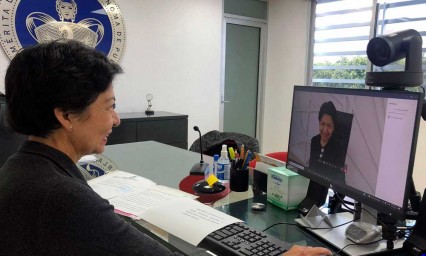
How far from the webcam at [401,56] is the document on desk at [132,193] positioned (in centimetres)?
84

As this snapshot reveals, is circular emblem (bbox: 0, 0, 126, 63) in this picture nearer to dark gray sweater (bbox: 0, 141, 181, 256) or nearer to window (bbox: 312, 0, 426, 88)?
window (bbox: 312, 0, 426, 88)

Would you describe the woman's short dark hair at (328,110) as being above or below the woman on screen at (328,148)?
above

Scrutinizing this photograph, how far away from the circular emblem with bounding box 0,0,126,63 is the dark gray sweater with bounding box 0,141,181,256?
2746 millimetres

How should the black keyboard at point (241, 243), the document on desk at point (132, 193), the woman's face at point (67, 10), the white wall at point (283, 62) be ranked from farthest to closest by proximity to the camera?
the white wall at point (283, 62) < the woman's face at point (67, 10) < the document on desk at point (132, 193) < the black keyboard at point (241, 243)

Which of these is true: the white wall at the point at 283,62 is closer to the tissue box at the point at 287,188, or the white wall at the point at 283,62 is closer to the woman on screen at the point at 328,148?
the tissue box at the point at 287,188

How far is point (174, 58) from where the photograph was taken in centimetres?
446

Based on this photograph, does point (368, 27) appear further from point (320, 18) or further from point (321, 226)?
point (321, 226)

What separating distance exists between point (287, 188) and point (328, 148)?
265 millimetres

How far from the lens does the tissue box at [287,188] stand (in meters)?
1.41

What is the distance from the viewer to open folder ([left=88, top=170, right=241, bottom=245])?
1137 millimetres

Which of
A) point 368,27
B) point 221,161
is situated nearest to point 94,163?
point 221,161

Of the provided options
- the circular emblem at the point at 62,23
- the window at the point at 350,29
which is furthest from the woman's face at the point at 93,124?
the window at the point at 350,29

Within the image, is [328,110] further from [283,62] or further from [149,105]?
[283,62]

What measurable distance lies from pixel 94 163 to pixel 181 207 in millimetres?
966
